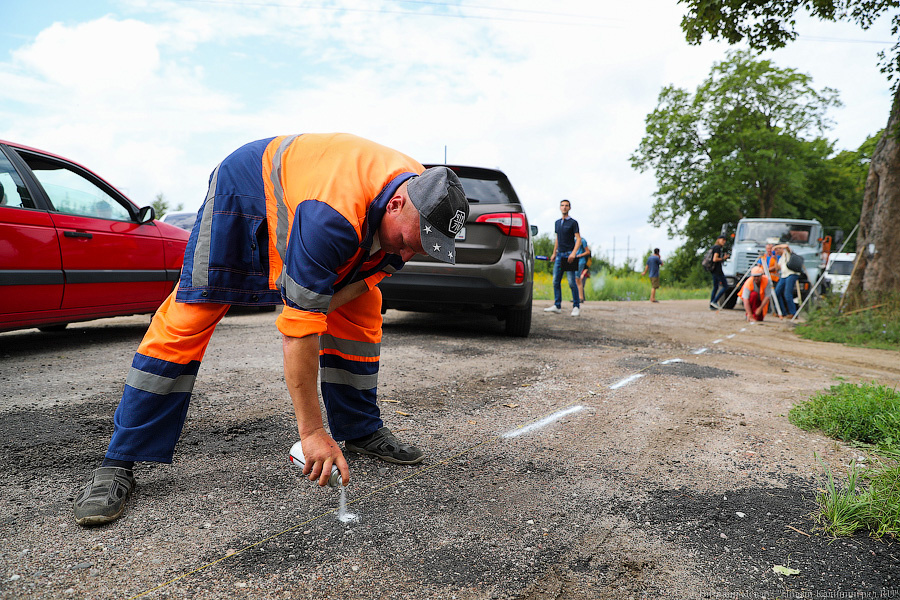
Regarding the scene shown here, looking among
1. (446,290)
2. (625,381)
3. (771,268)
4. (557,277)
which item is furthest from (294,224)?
(771,268)

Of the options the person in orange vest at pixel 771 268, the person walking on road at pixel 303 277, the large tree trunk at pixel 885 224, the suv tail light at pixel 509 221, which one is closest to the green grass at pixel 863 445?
the person walking on road at pixel 303 277

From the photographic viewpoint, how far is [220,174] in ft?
7.14

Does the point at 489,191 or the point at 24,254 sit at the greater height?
the point at 489,191

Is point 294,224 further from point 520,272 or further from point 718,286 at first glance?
point 718,286

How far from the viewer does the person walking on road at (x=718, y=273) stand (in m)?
14.5

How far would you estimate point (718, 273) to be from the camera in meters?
Answer: 14.6

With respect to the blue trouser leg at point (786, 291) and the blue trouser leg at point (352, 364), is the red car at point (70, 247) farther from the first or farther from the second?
the blue trouser leg at point (786, 291)

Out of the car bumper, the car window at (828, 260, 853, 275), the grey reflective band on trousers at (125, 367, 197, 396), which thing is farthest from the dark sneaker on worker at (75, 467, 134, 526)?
the car window at (828, 260, 853, 275)

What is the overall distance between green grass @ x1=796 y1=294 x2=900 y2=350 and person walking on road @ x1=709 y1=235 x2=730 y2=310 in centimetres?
432

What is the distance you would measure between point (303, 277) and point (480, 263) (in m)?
3.99

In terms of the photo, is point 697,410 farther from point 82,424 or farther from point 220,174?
point 82,424

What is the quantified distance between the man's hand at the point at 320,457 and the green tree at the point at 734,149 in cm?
3077

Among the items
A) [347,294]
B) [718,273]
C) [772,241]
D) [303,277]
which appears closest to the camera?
[303,277]

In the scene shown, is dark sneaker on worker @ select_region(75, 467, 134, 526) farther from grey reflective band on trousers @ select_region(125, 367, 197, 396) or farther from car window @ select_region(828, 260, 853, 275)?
car window @ select_region(828, 260, 853, 275)
